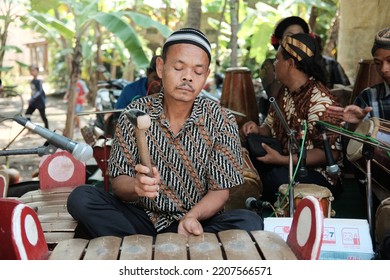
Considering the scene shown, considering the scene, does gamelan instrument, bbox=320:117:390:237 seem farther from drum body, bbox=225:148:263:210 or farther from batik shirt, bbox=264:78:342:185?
drum body, bbox=225:148:263:210

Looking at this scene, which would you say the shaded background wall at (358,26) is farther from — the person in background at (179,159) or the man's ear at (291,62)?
the person in background at (179,159)

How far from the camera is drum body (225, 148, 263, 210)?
358 centimetres

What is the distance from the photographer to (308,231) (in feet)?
5.95

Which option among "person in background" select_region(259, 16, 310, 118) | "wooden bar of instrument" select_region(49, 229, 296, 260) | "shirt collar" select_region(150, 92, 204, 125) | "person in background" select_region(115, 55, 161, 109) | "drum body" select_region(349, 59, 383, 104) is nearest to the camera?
"wooden bar of instrument" select_region(49, 229, 296, 260)

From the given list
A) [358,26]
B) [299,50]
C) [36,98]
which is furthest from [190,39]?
[36,98]

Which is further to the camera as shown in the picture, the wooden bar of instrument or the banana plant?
the banana plant

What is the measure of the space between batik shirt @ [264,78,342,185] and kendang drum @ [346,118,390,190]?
0.22 meters

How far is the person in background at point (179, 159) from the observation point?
245 cm

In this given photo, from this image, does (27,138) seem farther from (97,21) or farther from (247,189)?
(247,189)

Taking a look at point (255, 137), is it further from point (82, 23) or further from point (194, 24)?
point (82, 23)

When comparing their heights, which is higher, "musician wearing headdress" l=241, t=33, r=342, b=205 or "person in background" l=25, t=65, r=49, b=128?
"musician wearing headdress" l=241, t=33, r=342, b=205

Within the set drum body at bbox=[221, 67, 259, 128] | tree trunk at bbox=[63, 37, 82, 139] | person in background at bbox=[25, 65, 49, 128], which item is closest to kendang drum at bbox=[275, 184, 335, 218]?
drum body at bbox=[221, 67, 259, 128]

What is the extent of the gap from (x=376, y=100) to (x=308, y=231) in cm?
192

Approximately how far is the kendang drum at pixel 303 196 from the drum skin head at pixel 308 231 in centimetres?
98
